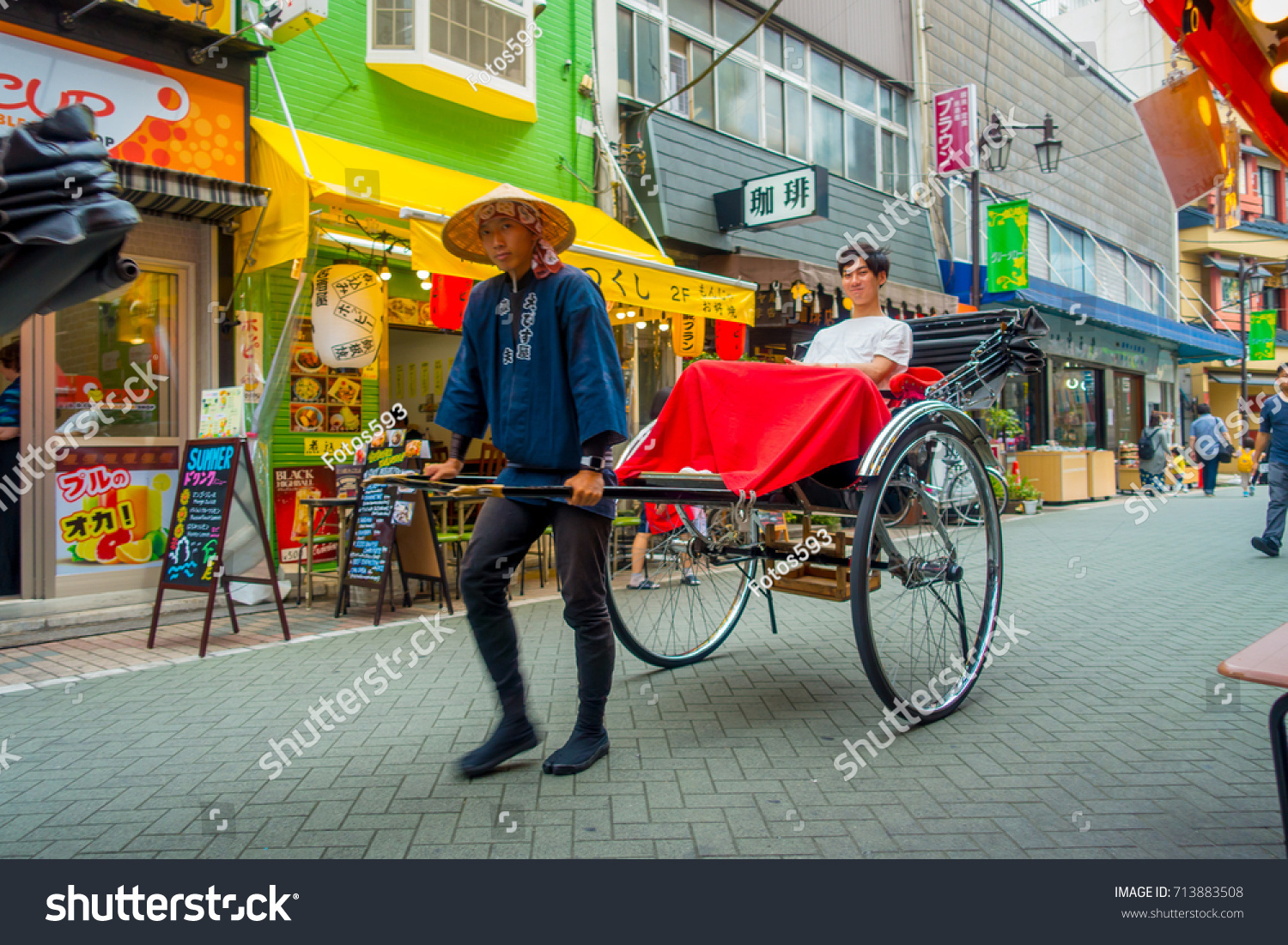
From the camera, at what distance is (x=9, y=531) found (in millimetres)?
5684

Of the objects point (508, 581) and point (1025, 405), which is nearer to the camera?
point (508, 581)

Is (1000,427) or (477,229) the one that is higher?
Result: (477,229)

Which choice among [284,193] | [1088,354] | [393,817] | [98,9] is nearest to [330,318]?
[284,193]

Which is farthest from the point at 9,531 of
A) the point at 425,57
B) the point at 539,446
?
the point at 425,57

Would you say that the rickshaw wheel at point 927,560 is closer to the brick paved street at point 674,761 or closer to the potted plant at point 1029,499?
the brick paved street at point 674,761

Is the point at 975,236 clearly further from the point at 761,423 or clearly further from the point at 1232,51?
the point at 761,423

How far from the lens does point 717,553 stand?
4.05 metres

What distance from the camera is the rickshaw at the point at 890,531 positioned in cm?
333

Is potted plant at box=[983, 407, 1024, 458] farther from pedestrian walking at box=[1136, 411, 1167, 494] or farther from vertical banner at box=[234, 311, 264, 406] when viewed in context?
vertical banner at box=[234, 311, 264, 406]

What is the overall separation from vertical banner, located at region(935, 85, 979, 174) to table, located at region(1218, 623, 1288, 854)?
46.0 feet

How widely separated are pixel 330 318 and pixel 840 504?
4553 millimetres

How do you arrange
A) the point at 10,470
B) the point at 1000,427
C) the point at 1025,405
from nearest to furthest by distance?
the point at 10,470 → the point at 1000,427 → the point at 1025,405

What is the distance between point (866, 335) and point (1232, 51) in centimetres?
236

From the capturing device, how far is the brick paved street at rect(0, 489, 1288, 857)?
2586mm
